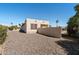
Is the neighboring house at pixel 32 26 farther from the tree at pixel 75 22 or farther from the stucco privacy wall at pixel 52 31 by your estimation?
the tree at pixel 75 22

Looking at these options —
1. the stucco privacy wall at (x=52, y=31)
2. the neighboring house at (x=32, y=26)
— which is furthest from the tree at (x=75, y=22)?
the neighboring house at (x=32, y=26)

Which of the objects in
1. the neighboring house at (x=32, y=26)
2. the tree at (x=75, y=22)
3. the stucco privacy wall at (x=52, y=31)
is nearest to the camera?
the tree at (x=75, y=22)

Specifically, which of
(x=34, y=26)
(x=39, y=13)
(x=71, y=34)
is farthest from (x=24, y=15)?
(x=71, y=34)

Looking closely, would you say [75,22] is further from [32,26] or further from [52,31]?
[32,26]

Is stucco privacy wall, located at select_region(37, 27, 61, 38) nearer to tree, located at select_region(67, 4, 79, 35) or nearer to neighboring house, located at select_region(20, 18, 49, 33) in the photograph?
neighboring house, located at select_region(20, 18, 49, 33)

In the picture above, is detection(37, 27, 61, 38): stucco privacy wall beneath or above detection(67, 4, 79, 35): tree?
beneath

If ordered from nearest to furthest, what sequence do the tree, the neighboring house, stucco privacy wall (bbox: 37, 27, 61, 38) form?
1. the tree
2. the neighboring house
3. stucco privacy wall (bbox: 37, 27, 61, 38)

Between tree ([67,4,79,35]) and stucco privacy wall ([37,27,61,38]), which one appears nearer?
tree ([67,4,79,35])

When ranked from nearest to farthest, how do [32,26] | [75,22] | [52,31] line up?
1. [75,22]
2. [32,26]
3. [52,31]

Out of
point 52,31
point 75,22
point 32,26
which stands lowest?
point 52,31

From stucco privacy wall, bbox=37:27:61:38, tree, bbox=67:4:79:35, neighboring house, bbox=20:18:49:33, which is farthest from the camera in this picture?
stucco privacy wall, bbox=37:27:61:38

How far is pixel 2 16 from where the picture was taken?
746 cm

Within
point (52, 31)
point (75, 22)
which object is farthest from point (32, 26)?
point (75, 22)

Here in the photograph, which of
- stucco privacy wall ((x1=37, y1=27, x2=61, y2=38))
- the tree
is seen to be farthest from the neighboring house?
the tree
